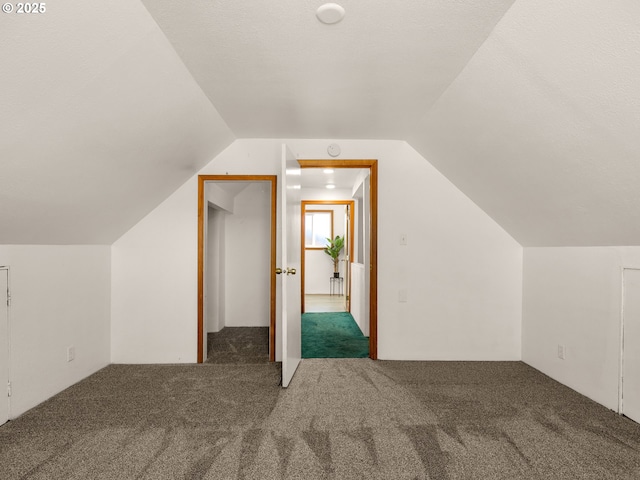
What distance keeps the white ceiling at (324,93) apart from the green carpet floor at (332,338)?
220 centimetres

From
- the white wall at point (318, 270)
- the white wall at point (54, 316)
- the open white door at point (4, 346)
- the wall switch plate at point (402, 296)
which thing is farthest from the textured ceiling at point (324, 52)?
the white wall at point (318, 270)

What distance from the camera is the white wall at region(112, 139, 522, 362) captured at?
Result: 3.58 m

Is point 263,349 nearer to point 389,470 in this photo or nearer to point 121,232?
point 121,232

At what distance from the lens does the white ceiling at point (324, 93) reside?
158 centimetres

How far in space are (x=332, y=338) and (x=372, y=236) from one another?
1.63 meters

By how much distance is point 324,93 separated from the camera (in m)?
2.70

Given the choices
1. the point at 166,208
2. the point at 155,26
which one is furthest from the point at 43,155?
the point at 166,208

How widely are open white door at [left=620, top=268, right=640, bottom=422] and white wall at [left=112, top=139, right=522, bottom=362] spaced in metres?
1.20

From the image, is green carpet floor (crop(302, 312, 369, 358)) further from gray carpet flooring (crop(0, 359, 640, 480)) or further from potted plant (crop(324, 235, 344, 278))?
potted plant (crop(324, 235, 344, 278))

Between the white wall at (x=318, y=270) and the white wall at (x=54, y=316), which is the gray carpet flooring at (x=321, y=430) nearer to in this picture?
the white wall at (x=54, y=316)

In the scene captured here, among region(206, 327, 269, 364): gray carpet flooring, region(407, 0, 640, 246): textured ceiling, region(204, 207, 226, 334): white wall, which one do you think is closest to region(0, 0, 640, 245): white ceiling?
region(407, 0, 640, 246): textured ceiling

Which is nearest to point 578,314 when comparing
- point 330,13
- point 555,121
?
point 555,121

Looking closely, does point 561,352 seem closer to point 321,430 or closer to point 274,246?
point 321,430

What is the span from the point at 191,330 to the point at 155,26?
2.65m
